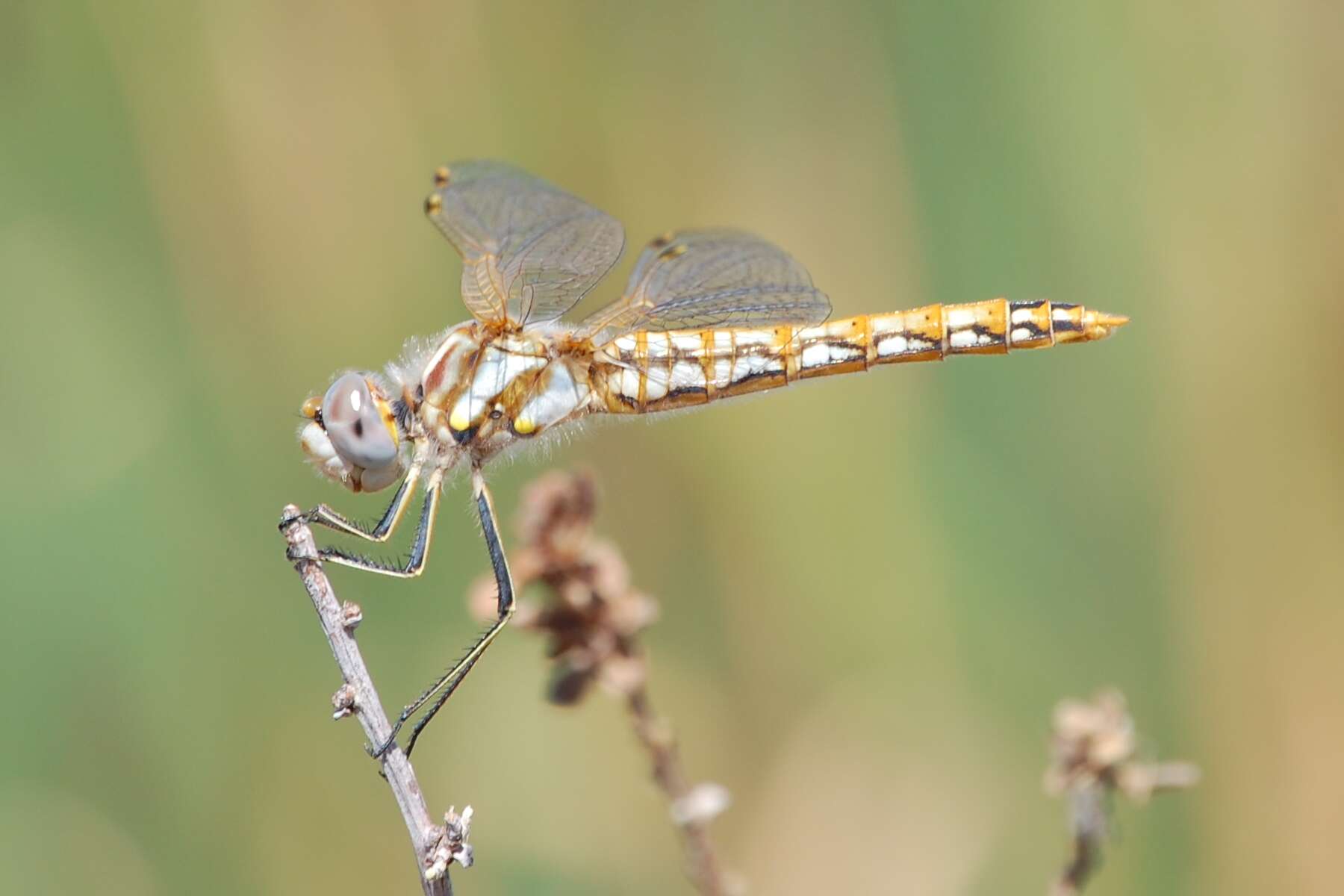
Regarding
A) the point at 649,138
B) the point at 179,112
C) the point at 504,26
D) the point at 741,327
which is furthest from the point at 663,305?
the point at 179,112

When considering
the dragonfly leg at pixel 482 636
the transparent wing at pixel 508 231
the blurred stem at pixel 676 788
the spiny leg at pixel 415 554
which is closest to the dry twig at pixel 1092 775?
the blurred stem at pixel 676 788

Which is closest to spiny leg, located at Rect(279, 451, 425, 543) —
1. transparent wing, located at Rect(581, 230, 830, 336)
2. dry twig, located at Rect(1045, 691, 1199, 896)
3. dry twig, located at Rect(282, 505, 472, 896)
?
dry twig, located at Rect(282, 505, 472, 896)

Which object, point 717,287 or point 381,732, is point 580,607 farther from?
point 717,287

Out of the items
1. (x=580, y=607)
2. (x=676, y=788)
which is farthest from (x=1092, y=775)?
(x=580, y=607)

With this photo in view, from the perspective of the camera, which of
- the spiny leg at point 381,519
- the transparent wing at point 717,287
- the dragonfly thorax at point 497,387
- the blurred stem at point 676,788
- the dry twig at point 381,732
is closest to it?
the dry twig at point 381,732

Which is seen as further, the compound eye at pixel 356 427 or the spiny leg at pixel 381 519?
the compound eye at pixel 356 427

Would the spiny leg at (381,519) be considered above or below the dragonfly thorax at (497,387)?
below

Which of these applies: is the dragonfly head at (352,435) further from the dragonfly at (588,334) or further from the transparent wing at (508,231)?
the transparent wing at (508,231)

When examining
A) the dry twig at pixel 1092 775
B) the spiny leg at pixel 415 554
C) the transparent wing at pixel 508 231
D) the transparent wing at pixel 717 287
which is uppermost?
the transparent wing at pixel 508 231
